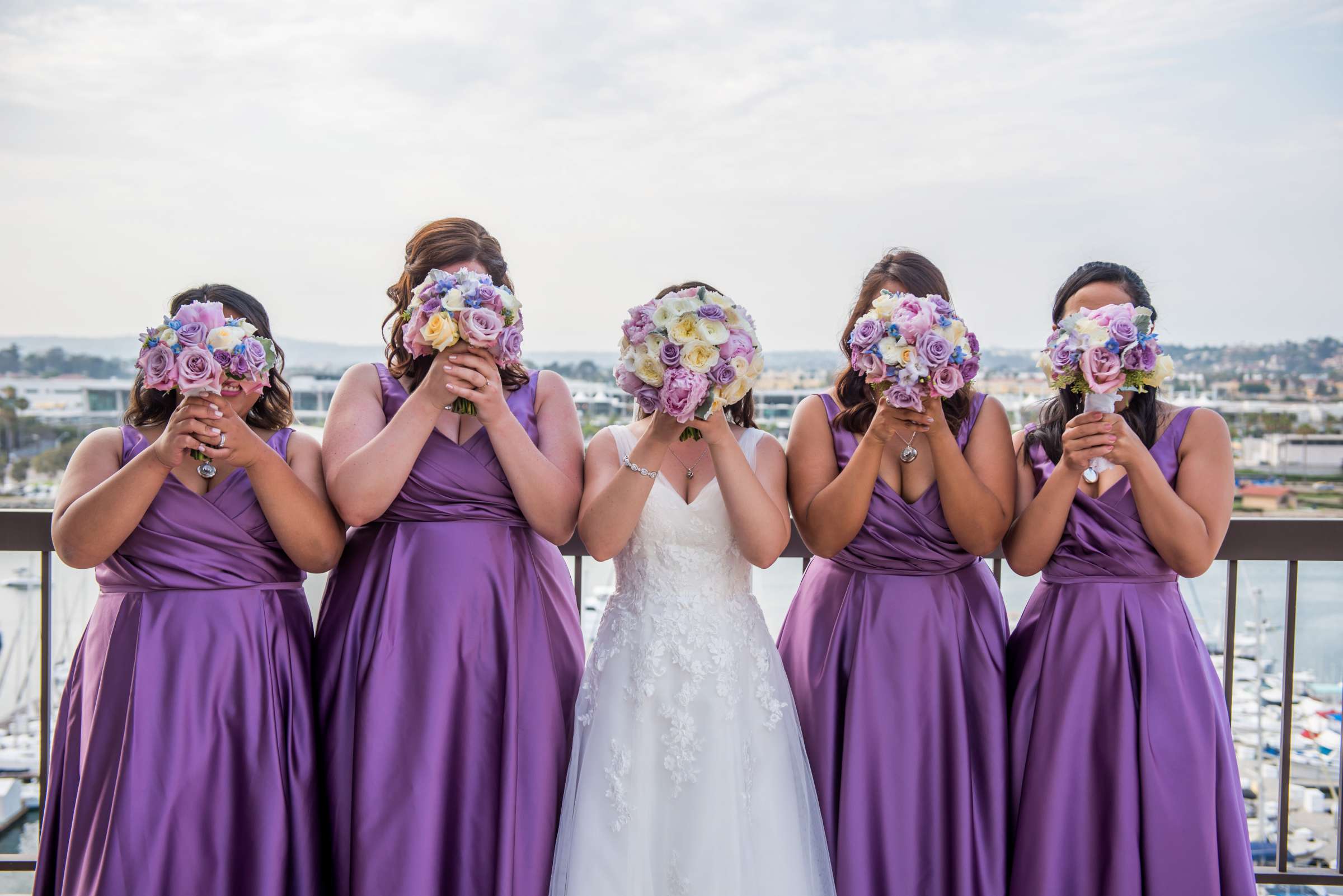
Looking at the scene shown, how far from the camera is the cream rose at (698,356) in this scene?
6.53 feet

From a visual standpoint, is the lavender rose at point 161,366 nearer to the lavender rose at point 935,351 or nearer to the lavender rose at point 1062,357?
the lavender rose at point 935,351

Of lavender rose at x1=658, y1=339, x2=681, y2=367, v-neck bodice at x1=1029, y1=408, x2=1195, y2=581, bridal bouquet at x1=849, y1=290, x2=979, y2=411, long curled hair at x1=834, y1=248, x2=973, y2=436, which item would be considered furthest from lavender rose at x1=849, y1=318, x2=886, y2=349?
v-neck bodice at x1=1029, y1=408, x2=1195, y2=581

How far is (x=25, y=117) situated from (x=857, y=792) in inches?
1098

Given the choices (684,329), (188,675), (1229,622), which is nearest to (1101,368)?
(684,329)

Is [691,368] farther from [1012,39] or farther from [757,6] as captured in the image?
[1012,39]

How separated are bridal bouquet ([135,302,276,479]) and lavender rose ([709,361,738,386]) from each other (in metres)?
1.06

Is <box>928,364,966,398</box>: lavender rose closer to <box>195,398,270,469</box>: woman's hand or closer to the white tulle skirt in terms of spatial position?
the white tulle skirt

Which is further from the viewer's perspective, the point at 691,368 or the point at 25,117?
the point at 25,117

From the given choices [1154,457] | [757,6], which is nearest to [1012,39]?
[757,6]

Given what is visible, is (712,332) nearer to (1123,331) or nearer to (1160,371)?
(1123,331)

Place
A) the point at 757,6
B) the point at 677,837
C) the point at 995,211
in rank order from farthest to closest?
the point at 995,211, the point at 757,6, the point at 677,837

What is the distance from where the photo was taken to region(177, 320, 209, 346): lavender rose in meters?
2.04

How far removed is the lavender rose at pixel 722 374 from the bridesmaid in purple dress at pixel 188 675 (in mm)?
1056

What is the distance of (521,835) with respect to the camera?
7.18 feet
